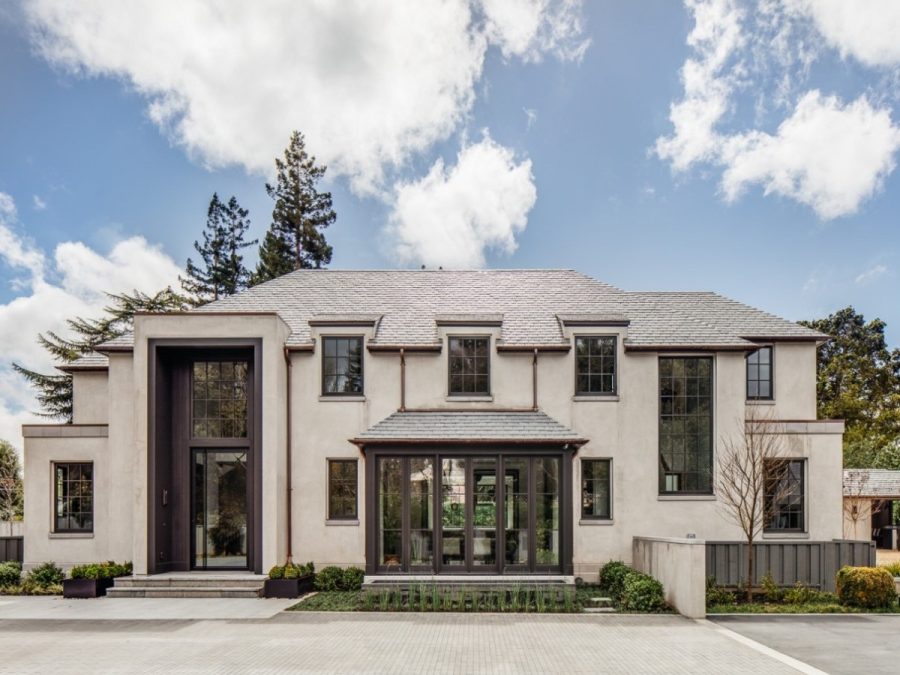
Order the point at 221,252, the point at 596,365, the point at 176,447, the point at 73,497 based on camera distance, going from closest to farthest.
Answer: the point at 176,447 → the point at 596,365 → the point at 73,497 → the point at 221,252

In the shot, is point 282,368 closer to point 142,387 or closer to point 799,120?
point 142,387

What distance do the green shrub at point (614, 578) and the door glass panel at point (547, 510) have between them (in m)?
1.47

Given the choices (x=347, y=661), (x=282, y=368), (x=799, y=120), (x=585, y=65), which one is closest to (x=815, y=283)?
(x=799, y=120)

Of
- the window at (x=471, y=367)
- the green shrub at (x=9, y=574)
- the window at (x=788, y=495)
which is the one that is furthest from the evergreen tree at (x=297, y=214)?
the window at (x=788, y=495)

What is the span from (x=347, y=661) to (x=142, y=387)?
9.74 metres

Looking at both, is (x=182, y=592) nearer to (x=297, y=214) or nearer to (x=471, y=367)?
(x=471, y=367)

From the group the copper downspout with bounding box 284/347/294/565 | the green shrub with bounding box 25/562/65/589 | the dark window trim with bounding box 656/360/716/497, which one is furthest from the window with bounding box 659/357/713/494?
the green shrub with bounding box 25/562/65/589

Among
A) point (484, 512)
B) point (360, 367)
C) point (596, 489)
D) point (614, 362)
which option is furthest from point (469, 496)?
point (614, 362)

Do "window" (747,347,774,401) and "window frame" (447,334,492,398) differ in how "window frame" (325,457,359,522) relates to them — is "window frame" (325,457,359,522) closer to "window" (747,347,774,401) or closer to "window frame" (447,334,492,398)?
"window frame" (447,334,492,398)

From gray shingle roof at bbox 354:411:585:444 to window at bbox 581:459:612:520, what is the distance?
5.07ft

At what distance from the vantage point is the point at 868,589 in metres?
13.3

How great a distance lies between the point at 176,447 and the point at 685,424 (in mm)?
14274

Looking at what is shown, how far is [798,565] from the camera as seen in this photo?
14.4 meters

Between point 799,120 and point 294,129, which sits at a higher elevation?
point 294,129
